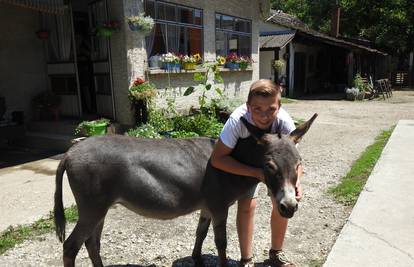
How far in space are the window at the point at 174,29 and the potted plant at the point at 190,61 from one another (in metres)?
0.47

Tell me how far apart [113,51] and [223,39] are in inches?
186

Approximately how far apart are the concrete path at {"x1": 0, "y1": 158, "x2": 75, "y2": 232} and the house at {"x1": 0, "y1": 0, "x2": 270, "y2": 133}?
2369 millimetres

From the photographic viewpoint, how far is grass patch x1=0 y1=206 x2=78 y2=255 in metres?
3.77

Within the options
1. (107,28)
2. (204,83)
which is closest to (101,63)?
(107,28)

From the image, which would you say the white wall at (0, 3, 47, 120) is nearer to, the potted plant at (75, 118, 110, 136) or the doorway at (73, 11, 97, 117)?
the doorway at (73, 11, 97, 117)

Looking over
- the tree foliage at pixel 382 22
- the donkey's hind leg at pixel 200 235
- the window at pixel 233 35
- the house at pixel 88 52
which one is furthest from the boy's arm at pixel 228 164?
the tree foliage at pixel 382 22

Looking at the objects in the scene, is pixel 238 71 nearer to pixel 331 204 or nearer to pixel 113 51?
pixel 113 51

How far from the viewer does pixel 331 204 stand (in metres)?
4.83

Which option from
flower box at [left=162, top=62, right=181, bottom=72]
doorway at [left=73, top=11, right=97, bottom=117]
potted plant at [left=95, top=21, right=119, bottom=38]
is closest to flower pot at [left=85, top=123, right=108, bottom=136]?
doorway at [left=73, top=11, right=97, bottom=117]

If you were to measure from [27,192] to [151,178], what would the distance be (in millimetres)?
3385

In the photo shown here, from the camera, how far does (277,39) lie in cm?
2002

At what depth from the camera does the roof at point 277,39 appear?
19.1 m

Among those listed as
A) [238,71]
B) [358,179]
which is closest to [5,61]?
[238,71]

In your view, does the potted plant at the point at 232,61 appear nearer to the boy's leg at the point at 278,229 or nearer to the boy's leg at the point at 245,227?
the boy's leg at the point at 278,229
